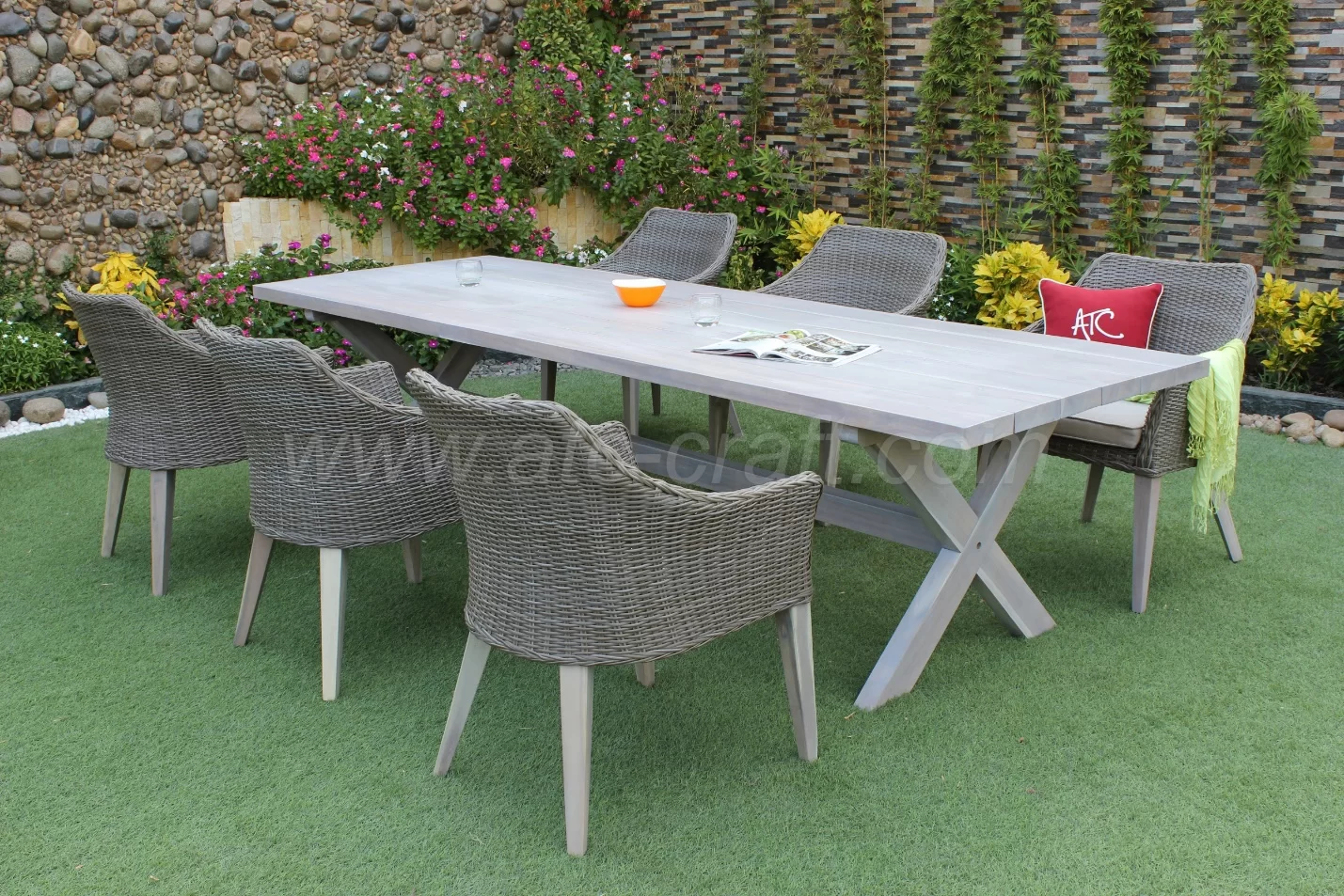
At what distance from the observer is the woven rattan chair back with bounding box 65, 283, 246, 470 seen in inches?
130

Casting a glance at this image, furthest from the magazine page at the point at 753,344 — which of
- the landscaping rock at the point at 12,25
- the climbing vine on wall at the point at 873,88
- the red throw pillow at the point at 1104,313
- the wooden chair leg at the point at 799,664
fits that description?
the landscaping rock at the point at 12,25

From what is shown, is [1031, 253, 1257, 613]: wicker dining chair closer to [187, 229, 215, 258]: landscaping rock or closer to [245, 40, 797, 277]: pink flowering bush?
[245, 40, 797, 277]: pink flowering bush

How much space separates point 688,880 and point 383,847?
23.2 inches

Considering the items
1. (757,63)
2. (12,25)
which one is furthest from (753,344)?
(757,63)

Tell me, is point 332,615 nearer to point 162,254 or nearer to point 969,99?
point 162,254

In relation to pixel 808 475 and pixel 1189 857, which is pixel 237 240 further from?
pixel 1189 857

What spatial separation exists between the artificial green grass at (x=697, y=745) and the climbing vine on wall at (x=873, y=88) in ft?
10.9

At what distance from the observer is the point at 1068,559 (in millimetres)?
3689

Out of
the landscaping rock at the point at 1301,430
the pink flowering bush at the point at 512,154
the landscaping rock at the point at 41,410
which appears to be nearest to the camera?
the landscaping rock at the point at 1301,430

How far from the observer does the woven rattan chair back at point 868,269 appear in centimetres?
434

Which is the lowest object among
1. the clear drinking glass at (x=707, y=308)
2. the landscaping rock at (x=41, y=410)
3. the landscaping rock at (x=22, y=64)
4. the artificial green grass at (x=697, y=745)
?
the artificial green grass at (x=697, y=745)

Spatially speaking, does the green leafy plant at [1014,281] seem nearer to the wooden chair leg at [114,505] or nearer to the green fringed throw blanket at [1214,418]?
the green fringed throw blanket at [1214,418]

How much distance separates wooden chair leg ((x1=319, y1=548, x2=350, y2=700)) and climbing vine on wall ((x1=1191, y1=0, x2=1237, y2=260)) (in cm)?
434

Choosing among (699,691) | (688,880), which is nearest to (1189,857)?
(688,880)
